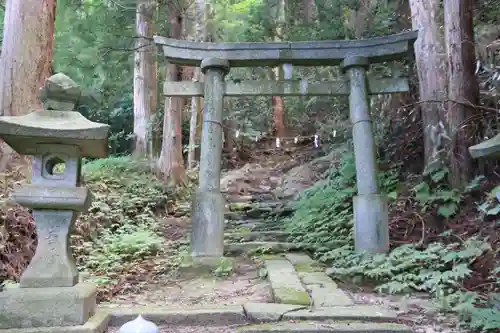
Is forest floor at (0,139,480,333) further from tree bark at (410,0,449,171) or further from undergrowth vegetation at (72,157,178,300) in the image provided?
tree bark at (410,0,449,171)

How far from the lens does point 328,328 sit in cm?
368

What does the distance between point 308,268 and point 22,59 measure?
17.0 ft

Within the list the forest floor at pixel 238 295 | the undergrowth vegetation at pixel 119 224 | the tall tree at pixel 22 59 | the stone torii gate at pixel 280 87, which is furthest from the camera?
the tall tree at pixel 22 59

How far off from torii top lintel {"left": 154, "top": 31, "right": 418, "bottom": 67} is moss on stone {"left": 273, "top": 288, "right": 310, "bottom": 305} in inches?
150

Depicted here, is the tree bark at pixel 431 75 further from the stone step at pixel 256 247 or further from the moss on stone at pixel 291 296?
the moss on stone at pixel 291 296

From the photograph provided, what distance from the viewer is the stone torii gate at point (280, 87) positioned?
6.44 meters

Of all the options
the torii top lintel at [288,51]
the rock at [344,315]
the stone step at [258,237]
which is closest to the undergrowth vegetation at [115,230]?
the stone step at [258,237]

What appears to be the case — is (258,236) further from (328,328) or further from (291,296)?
(328,328)

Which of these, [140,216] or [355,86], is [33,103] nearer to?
[140,216]

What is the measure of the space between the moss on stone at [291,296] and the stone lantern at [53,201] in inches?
70.3

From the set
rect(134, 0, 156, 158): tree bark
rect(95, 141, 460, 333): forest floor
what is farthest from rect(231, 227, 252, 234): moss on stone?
rect(134, 0, 156, 158): tree bark

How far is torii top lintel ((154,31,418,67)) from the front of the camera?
6879 mm

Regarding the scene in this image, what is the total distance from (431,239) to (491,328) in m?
2.91

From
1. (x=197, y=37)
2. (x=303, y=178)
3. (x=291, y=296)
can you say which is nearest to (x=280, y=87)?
(x=291, y=296)
